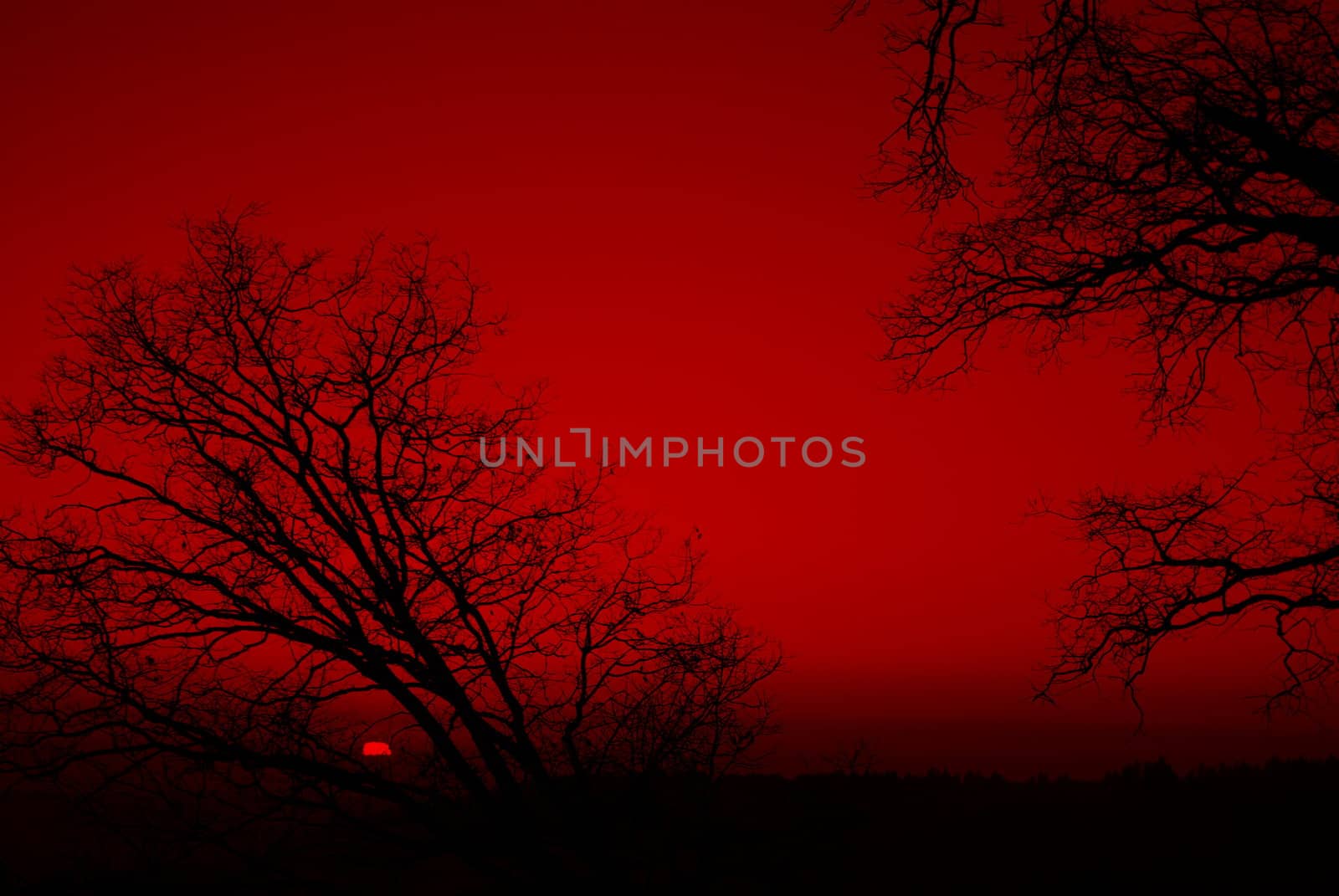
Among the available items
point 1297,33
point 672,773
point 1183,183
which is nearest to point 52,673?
point 672,773

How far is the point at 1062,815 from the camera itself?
13031 millimetres

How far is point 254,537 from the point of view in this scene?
25.0 ft

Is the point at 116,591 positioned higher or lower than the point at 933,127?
lower

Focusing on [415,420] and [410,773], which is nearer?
[410,773]

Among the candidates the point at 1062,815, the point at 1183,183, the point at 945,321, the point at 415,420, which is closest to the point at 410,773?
the point at 415,420

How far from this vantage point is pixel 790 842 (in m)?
12.9

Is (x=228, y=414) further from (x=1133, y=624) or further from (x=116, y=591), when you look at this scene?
(x=1133, y=624)

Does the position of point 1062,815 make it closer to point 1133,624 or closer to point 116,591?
point 1133,624

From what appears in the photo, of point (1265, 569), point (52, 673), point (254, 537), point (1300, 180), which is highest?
point (1300, 180)

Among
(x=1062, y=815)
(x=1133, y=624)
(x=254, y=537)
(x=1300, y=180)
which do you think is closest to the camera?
(x=1300, y=180)

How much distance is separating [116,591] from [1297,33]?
363 inches

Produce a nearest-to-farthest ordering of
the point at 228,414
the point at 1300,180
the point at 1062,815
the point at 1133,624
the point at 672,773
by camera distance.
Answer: the point at 1300,180 → the point at 1133,624 → the point at 228,414 → the point at 672,773 → the point at 1062,815

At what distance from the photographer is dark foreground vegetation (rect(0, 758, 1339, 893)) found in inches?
280

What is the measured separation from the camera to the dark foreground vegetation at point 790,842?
7113 mm
